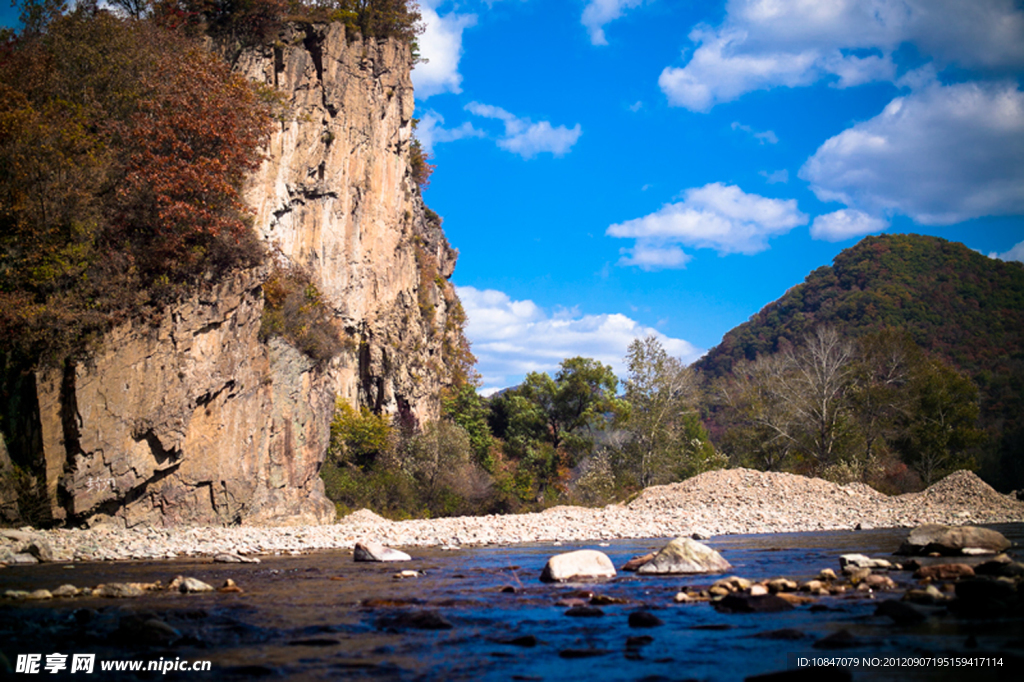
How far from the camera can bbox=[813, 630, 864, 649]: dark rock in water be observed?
5152 millimetres

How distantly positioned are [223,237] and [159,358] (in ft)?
16.6

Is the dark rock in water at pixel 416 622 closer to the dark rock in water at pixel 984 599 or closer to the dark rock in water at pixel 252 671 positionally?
the dark rock in water at pixel 252 671

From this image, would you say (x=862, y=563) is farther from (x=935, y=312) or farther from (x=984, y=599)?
(x=935, y=312)

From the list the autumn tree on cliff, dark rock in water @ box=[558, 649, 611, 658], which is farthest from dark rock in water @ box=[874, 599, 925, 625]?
the autumn tree on cliff

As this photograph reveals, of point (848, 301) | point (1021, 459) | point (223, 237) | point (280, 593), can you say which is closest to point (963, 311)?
point (848, 301)

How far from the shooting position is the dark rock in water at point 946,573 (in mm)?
8234

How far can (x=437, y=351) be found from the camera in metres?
52.9

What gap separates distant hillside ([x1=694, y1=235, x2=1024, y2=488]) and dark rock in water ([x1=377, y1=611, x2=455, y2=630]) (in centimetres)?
5891

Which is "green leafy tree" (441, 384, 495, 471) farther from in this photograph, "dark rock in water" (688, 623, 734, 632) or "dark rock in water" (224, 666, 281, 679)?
"dark rock in water" (224, 666, 281, 679)

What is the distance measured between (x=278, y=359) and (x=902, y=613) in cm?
2688

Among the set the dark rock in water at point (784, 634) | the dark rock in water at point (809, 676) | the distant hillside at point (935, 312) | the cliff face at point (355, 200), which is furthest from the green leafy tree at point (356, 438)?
the distant hillside at point (935, 312)

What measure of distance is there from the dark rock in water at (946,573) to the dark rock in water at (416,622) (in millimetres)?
6563

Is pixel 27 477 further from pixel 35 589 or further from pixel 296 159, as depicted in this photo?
pixel 296 159

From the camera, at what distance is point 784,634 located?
18.7 feet
